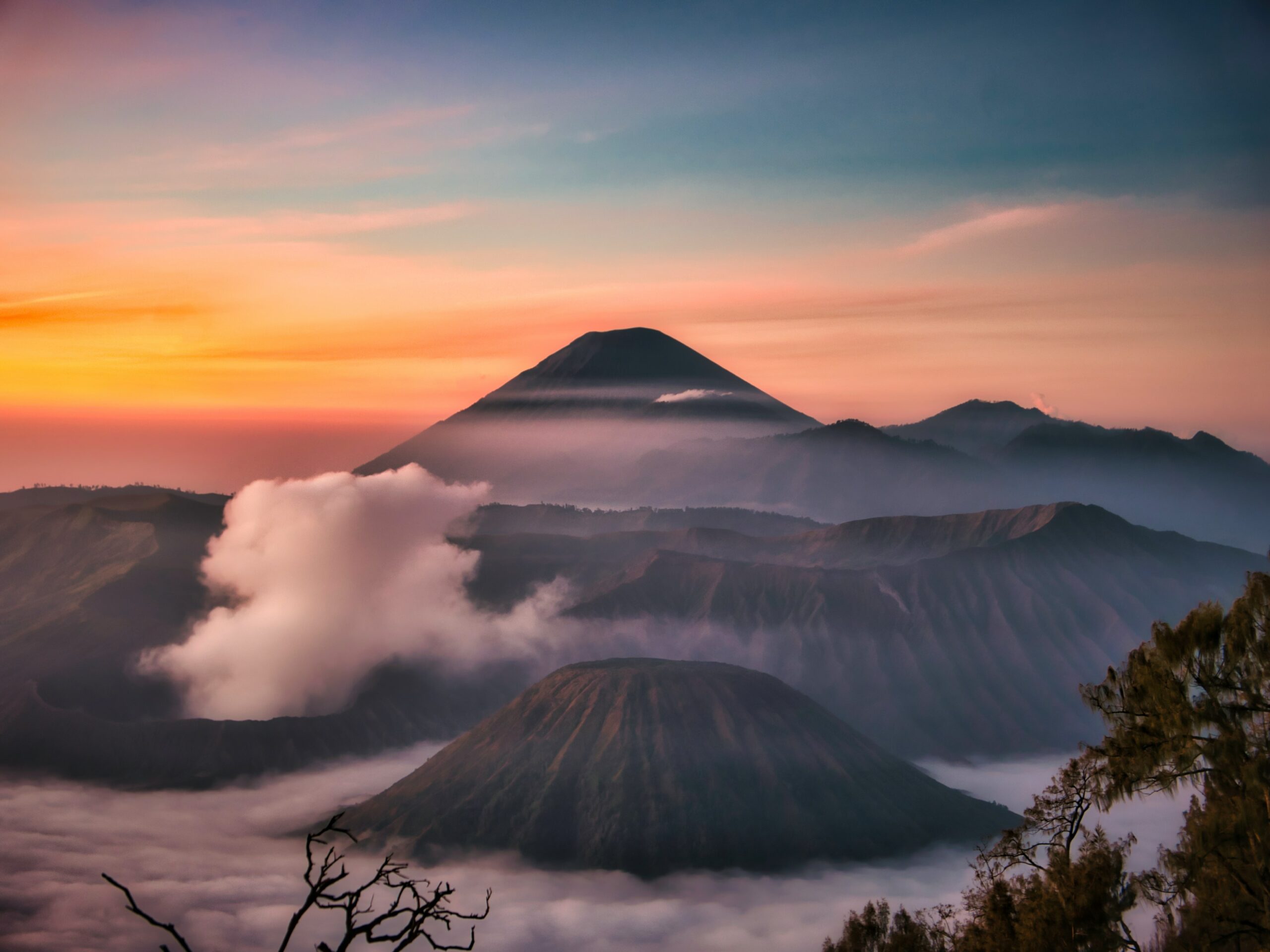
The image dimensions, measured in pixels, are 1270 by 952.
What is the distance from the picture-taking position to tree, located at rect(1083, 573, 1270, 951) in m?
17.0

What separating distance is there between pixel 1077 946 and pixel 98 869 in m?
135

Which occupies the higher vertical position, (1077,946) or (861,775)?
(1077,946)

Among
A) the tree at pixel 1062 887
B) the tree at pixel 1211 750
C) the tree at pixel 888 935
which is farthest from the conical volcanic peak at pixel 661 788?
the tree at pixel 1211 750

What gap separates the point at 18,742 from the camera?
174625 millimetres

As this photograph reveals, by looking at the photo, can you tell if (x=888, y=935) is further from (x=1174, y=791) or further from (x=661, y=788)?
(x=661, y=788)

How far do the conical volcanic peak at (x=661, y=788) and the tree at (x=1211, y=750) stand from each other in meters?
116

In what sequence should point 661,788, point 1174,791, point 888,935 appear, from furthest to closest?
point 661,788, point 888,935, point 1174,791

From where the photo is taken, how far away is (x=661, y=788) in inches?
5261

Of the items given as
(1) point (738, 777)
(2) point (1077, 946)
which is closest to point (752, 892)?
(1) point (738, 777)

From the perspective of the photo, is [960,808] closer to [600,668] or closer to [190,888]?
[600,668]


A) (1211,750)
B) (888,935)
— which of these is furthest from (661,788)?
(1211,750)

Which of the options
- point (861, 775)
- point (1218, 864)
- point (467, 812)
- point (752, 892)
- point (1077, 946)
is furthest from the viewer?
point (861, 775)

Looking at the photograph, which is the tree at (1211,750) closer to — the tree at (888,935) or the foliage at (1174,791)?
the foliage at (1174,791)

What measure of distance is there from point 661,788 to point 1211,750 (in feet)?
398
